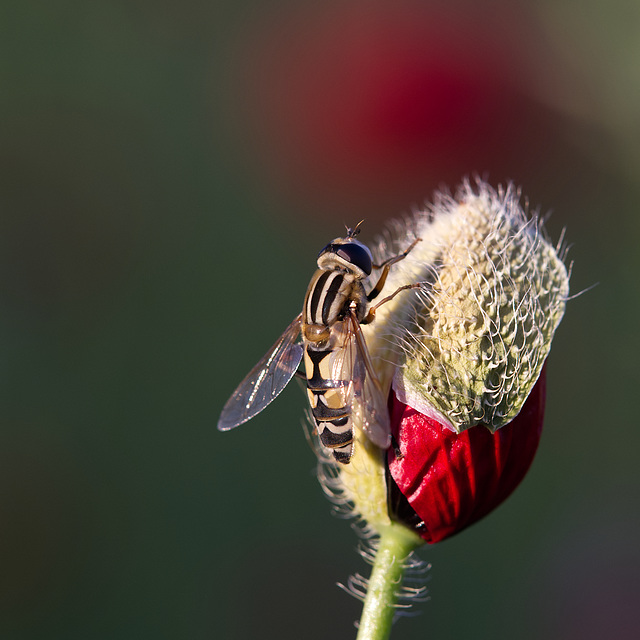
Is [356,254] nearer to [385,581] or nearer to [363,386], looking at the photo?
[363,386]

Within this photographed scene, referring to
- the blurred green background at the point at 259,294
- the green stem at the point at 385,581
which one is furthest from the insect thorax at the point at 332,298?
the blurred green background at the point at 259,294

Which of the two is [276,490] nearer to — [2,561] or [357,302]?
[2,561]

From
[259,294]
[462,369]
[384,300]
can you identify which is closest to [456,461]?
[462,369]

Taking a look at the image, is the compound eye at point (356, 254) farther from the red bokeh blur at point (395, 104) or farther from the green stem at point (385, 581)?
the red bokeh blur at point (395, 104)

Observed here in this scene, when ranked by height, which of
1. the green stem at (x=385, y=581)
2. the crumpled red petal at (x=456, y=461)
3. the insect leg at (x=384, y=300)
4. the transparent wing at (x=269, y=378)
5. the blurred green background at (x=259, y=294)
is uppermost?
the blurred green background at (x=259, y=294)

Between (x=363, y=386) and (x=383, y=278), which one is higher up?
(x=383, y=278)

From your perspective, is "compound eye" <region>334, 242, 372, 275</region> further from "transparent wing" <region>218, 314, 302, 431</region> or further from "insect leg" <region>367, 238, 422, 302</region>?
"transparent wing" <region>218, 314, 302, 431</region>
